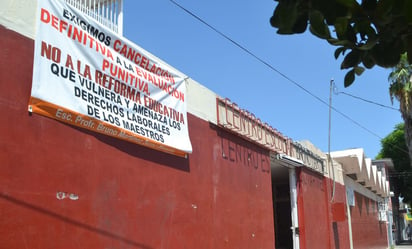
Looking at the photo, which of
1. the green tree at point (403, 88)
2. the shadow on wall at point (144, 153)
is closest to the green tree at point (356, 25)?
the shadow on wall at point (144, 153)

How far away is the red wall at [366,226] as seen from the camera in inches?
886

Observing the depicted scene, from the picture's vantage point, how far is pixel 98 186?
638cm

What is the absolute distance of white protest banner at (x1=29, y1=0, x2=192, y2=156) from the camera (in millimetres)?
5766

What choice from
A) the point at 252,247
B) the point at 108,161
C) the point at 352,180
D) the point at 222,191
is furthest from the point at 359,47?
the point at 352,180

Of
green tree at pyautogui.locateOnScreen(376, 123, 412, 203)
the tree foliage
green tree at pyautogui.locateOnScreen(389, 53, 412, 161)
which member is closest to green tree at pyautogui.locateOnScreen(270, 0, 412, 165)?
the tree foliage

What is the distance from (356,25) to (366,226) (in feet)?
81.8

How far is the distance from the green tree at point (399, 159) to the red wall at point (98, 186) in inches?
1394

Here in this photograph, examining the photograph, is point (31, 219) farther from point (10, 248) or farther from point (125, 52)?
point (125, 52)

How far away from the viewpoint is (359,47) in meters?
2.71

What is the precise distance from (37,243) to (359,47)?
4.37 metres

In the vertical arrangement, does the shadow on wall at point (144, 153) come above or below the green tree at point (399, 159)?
below

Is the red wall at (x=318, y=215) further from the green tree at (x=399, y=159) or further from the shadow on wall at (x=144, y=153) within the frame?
the green tree at (x=399, y=159)

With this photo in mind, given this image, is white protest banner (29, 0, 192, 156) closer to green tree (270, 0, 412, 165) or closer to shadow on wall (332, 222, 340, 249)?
green tree (270, 0, 412, 165)

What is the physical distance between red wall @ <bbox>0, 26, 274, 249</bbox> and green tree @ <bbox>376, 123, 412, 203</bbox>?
35414 mm
